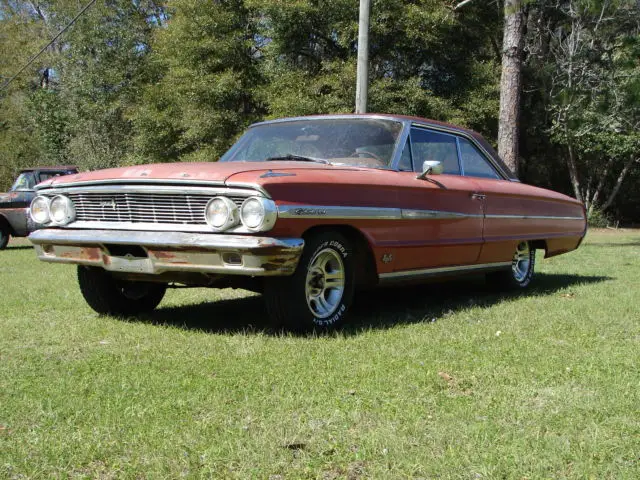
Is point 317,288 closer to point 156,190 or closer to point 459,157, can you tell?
point 156,190

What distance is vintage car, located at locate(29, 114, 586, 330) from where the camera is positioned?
14.7 ft

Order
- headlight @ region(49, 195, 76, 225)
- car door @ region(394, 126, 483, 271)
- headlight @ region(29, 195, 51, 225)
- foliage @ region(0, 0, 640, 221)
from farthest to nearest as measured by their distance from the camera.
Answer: foliage @ region(0, 0, 640, 221)
car door @ region(394, 126, 483, 271)
headlight @ region(29, 195, 51, 225)
headlight @ region(49, 195, 76, 225)

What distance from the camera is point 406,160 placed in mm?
5871

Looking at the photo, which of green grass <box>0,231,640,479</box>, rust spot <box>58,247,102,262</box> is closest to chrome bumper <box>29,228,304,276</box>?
rust spot <box>58,247,102,262</box>

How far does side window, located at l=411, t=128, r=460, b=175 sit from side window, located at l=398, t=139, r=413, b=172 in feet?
0.19

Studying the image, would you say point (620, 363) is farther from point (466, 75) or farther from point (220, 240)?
point (466, 75)

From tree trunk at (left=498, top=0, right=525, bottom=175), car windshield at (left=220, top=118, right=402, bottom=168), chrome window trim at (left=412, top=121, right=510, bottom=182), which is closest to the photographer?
car windshield at (left=220, top=118, right=402, bottom=168)

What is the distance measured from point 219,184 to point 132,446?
200cm

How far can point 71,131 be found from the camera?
32.0 meters

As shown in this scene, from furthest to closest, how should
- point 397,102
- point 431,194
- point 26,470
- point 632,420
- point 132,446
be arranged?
1. point 397,102
2. point 431,194
3. point 632,420
4. point 132,446
5. point 26,470

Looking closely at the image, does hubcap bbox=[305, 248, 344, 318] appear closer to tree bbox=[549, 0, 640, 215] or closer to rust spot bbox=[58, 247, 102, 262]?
rust spot bbox=[58, 247, 102, 262]

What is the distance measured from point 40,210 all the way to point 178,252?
1.52m

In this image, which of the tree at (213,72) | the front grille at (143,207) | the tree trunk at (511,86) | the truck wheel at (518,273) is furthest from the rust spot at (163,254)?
the tree at (213,72)

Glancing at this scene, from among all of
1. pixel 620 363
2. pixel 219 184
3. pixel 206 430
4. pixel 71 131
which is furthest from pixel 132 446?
pixel 71 131
